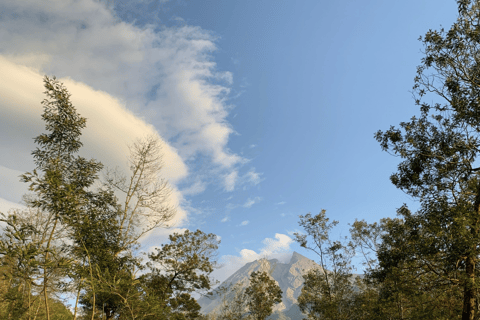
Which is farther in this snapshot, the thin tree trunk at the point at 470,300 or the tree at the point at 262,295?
the tree at the point at 262,295

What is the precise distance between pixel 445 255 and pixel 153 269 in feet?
55.6

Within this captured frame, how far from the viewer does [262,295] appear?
24984 mm

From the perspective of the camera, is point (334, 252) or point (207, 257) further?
point (334, 252)

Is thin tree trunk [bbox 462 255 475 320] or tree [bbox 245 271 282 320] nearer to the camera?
thin tree trunk [bbox 462 255 475 320]

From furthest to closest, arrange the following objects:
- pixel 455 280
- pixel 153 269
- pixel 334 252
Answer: pixel 334 252 < pixel 153 269 < pixel 455 280

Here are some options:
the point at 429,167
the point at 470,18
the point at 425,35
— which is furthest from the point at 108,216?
the point at 470,18

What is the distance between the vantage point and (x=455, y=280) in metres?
7.85

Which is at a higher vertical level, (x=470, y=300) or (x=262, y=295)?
(x=262, y=295)

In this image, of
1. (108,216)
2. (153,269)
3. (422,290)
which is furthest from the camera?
(153,269)

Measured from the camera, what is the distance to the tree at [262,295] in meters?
24.5

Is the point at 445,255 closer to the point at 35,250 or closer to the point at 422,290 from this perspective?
the point at 422,290

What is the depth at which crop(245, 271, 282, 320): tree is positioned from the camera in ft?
80.5

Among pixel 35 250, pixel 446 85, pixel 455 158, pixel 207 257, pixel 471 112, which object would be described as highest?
pixel 446 85

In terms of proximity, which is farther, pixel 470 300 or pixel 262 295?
pixel 262 295
